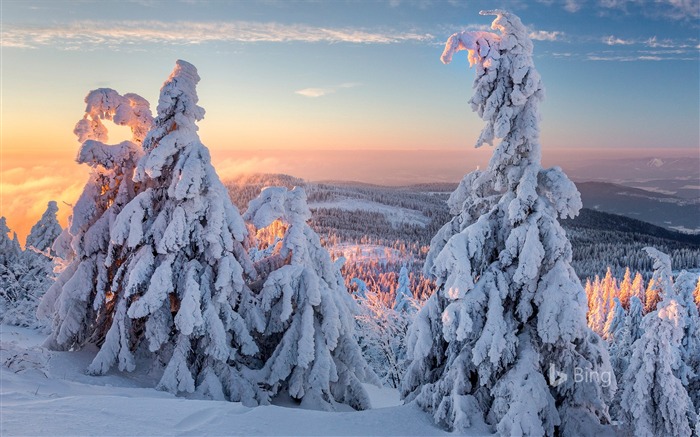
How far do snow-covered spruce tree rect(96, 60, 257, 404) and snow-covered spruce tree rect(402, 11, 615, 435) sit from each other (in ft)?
18.0

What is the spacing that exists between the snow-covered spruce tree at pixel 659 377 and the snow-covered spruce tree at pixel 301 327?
7.13 meters

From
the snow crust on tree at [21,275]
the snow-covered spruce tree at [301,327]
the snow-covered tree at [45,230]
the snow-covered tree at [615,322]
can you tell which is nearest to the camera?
the snow-covered spruce tree at [301,327]

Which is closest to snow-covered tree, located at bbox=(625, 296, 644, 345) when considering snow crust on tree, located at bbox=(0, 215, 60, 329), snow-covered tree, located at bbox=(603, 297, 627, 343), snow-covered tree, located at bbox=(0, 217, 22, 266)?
snow-covered tree, located at bbox=(603, 297, 627, 343)

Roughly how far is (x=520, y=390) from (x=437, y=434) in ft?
5.79

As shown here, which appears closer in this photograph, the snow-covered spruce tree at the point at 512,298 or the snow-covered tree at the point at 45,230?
the snow-covered spruce tree at the point at 512,298

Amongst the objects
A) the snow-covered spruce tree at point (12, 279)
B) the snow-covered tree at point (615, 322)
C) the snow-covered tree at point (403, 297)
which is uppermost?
the snow-covered spruce tree at point (12, 279)

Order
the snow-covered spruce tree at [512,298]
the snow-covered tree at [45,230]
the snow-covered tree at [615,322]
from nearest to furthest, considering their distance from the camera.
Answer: the snow-covered spruce tree at [512,298] → the snow-covered tree at [45,230] → the snow-covered tree at [615,322]

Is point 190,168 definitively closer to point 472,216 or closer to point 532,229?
point 472,216

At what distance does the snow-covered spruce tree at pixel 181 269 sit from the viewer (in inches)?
500

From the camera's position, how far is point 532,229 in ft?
31.5

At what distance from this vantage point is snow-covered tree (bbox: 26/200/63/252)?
33031 millimetres

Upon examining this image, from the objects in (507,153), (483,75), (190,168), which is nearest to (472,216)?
(507,153)

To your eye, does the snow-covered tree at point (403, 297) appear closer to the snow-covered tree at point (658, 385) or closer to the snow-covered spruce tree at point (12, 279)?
the snow-covered spruce tree at point (12, 279)

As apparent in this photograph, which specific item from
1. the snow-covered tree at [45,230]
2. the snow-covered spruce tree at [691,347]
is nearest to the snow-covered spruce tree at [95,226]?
the snow-covered tree at [45,230]
